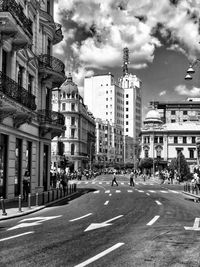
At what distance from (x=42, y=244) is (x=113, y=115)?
163383mm

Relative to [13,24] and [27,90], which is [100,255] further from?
[27,90]

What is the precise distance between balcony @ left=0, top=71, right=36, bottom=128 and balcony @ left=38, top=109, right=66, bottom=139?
3974 millimetres

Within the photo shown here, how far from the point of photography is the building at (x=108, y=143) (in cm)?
15662

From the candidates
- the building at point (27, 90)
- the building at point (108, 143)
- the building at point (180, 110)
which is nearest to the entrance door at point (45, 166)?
the building at point (27, 90)

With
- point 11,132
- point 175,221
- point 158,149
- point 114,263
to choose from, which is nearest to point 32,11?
point 11,132

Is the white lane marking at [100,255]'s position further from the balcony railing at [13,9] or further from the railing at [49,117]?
the railing at [49,117]

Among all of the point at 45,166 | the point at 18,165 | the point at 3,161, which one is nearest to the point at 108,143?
the point at 45,166

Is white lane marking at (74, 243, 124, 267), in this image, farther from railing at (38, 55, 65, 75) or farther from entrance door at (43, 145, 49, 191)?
entrance door at (43, 145, 49, 191)

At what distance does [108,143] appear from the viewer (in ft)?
539

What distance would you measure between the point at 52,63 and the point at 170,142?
101871 millimetres

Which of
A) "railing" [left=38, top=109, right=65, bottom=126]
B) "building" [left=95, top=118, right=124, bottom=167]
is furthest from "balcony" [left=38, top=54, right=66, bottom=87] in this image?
"building" [left=95, top=118, right=124, bottom=167]

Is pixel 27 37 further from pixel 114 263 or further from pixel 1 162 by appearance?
pixel 114 263

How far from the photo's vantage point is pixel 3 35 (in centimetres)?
2069

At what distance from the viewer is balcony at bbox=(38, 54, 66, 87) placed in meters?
29.9
